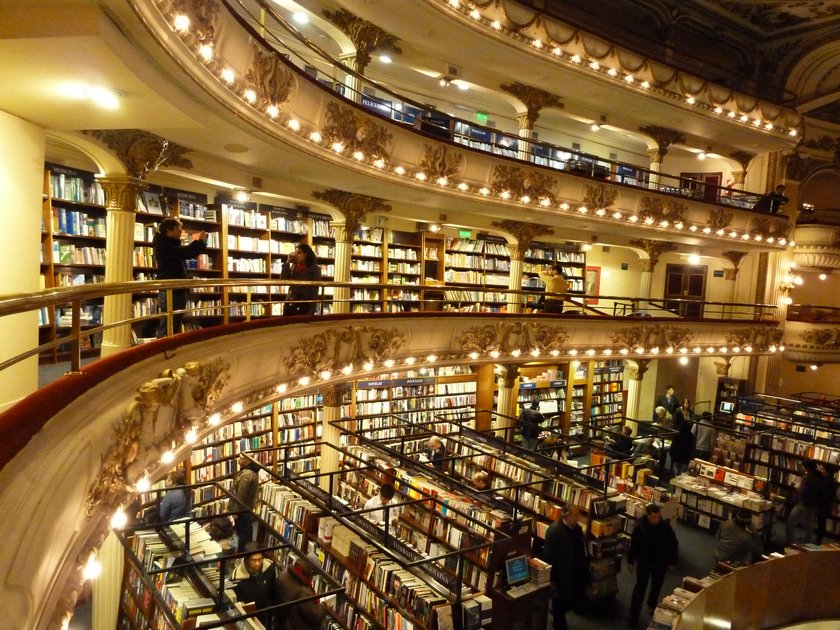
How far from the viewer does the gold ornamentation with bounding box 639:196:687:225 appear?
1173 centimetres

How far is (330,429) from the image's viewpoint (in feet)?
27.5

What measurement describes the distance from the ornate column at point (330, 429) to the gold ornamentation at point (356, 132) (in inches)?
134

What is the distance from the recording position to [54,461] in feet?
6.39

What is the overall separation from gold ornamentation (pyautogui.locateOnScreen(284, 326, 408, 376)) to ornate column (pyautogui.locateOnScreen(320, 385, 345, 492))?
134 centimetres

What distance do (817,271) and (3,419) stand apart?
18723 millimetres

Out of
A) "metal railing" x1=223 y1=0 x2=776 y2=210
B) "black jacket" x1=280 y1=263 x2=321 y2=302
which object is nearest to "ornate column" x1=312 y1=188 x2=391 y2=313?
"metal railing" x1=223 y1=0 x2=776 y2=210

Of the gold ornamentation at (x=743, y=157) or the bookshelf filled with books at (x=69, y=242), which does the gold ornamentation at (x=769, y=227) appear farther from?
the bookshelf filled with books at (x=69, y=242)

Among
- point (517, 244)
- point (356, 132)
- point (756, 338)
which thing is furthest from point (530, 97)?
point (756, 338)

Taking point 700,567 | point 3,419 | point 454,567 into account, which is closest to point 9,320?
point 3,419

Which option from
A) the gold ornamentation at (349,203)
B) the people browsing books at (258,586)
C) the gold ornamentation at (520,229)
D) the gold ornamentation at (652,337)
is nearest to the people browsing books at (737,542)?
the gold ornamentation at (652,337)

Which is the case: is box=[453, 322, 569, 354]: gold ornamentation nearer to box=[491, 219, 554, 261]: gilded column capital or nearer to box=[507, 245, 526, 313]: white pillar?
box=[507, 245, 526, 313]: white pillar

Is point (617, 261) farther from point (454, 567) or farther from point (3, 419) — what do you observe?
point (3, 419)

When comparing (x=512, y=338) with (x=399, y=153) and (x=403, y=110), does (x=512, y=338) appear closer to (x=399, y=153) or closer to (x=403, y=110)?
(x=399, y=153)

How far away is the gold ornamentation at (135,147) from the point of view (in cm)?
493
